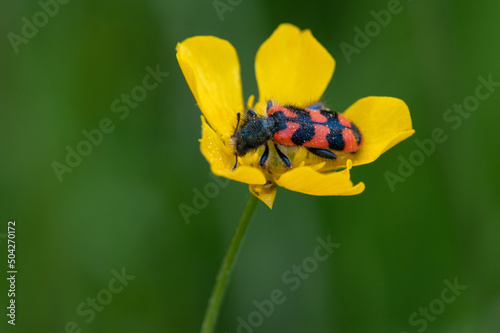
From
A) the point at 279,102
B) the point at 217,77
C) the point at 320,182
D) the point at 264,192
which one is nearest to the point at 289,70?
the point at 279,102

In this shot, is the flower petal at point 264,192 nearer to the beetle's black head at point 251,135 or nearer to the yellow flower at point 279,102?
the yellow flower at point 279,102

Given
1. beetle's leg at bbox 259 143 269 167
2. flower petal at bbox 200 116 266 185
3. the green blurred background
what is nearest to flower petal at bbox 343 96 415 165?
beetle's leg at bbox 259 143 269 167

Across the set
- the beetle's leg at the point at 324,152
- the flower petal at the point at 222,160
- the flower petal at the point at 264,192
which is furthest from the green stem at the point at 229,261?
the beetle's leg at the point at 324,152

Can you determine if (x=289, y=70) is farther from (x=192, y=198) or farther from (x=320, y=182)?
(x=192, y=198)

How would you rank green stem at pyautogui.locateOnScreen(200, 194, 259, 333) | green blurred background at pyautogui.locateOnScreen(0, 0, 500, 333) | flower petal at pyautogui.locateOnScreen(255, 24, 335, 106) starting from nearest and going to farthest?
1. green stem at pyautogui.locateOnScreen(200, 194, 259, 333)
2. flower petal at pyautogui.locateOnScreen(255, 24, 335, 106)
3. green blurred background at pyautogui.locateOnScreen(0, 0, 500, 333)

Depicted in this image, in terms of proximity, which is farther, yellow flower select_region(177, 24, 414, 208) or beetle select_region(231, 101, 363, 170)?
beetle select_region(231, 101, 363, 170)

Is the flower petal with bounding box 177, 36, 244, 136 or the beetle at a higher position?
the flower petal with bounding box 177, 36, 244, 136

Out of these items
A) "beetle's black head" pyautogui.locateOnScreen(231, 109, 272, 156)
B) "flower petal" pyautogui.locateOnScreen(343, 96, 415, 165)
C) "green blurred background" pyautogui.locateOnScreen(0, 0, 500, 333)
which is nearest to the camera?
"beetle's black head" pyautogui.locateOnScreen(231, 109, 272, 156)

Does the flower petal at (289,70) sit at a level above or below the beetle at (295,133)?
above

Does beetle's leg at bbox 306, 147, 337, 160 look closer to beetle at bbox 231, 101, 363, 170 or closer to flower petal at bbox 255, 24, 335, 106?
beetle at bbox 231, 101, 363, 170
